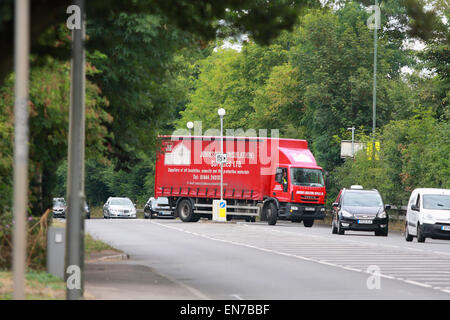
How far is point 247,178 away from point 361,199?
34.0ft

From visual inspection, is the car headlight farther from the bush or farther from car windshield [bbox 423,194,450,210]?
the bush

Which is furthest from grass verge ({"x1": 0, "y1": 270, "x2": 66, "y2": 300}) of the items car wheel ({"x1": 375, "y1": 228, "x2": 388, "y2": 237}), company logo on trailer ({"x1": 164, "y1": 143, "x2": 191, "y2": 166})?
company logo on trailer ({"x1": 164, "y1": 143, "x2": 191, "y2": 166})

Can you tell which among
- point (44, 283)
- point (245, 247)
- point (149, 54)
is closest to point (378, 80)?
point (245, 247)

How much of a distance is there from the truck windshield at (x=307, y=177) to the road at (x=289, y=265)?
11.7 m

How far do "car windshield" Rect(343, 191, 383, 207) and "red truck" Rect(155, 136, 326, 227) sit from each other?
8.14m

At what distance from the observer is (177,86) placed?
84.7 feet

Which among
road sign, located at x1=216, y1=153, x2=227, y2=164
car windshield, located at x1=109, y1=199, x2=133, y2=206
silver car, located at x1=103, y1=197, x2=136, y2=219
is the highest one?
road sign, located at x1=216, y1=153, x2=227, y2=164

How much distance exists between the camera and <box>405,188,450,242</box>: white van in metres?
33.5

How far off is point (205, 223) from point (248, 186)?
9.37 feet

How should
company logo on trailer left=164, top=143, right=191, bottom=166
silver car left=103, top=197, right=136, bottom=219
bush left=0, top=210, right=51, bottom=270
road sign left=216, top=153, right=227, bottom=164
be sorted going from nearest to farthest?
bush left=0, top=210, right=51, bottom=270
road sign left=216, top=153, right=227, bottom=164
company logo on trailer left=164, top=143, right=191, bottom=166
silver car left=103, top=197, right=136, bottom=219

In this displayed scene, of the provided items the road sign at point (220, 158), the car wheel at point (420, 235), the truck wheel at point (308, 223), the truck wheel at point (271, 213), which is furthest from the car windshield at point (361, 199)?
the truck wheel at point (308, 223)

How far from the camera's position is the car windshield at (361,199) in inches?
1578

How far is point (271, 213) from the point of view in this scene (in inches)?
1941

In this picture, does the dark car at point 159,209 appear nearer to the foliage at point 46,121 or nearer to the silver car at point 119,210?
the silver car at point 119,210
